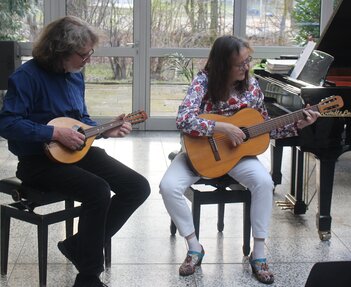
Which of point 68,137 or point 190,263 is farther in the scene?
point 190,263

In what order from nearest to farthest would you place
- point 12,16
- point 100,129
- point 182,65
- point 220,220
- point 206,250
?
1. point 100,129
2. point 206,250
3. point 220,220
4. point 12,16
5. point 182,65

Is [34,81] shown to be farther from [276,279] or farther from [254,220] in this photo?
[276,279]

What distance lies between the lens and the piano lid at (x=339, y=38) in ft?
13.3

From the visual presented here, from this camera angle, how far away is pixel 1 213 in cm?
320

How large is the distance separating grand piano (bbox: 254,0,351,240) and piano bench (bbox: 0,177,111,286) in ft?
3.97

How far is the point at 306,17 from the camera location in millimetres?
7730

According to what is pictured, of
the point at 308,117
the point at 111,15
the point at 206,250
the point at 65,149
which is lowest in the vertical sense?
the point at 206,250

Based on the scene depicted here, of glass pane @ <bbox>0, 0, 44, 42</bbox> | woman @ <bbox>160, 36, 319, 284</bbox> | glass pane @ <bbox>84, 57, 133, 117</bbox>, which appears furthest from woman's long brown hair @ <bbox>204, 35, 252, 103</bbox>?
glass pane @ <bbox>0, 0, 44, 42</bbox>

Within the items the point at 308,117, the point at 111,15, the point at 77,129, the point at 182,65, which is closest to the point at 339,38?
the point at 308,117

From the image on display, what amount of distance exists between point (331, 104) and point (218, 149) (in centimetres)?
64

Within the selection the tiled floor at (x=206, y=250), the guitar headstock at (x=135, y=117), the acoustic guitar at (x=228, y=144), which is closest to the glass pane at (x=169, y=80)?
the tiled floor at (x=206, y=250)

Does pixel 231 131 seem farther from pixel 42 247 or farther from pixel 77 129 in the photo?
pixel 42 247

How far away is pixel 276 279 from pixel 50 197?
1.13 m

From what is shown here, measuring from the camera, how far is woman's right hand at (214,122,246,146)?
10.7 feet
